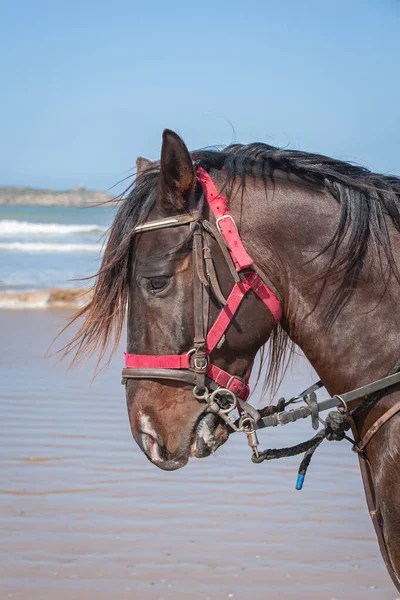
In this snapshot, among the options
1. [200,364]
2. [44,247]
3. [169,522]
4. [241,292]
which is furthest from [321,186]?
[44,247]

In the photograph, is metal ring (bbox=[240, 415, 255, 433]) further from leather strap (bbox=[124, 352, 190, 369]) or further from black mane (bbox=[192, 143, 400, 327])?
black mane (bbox=[192, 143, 400, 327])

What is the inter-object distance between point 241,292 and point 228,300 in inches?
1.7

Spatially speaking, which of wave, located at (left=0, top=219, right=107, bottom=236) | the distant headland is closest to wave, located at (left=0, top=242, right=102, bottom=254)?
wave, located at (left=0, top=219, right=107, bottom=236)

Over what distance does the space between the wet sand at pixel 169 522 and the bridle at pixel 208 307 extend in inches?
Answer: 49.5

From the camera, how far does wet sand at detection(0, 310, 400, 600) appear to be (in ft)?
12.8

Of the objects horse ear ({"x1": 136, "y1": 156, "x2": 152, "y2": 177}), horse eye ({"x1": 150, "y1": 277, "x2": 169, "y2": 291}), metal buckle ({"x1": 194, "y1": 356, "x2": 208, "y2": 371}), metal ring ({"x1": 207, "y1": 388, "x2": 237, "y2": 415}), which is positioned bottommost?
metal ring ({"x1": 207, "y1": 388, "x2": 237, "y2": 415})

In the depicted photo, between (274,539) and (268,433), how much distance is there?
2067mm

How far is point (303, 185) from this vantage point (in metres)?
2.32

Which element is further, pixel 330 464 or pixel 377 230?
pixel 330 464

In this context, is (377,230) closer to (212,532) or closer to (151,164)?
(151,164)

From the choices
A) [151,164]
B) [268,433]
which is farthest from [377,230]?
[268,433]

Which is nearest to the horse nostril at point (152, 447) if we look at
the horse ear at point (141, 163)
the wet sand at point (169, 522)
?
the horse ear at point (141, 163)

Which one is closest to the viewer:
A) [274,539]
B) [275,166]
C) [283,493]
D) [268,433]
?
[275,166]

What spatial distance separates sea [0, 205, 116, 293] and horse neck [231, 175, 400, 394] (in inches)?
248
